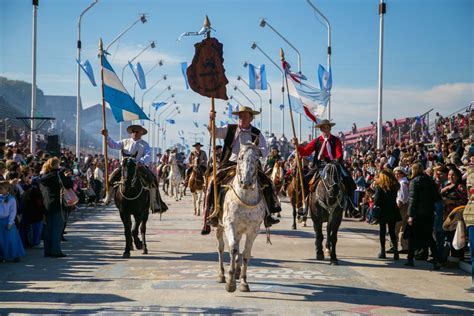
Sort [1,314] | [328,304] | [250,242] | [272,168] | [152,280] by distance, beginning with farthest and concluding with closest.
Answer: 1. [272,168]
2. [152,280]
3. [250,242]
4. [328,304]
5. [1,314]

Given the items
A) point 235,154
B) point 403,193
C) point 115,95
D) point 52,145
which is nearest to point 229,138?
point 235,154

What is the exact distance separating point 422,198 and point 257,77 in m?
39.0

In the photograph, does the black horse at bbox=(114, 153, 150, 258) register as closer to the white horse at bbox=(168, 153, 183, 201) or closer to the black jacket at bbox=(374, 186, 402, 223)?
the black jacket at bbox=(374, 186, 402, 223)

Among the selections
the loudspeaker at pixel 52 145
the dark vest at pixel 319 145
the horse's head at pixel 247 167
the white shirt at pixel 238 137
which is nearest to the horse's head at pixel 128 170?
the white shirt at pixel 238 137

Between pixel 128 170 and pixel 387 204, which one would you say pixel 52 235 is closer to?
pixel 128 170

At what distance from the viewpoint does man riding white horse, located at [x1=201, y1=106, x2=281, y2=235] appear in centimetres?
1180

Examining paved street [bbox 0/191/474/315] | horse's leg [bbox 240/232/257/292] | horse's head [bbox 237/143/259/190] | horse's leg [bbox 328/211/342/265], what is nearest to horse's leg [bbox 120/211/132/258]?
paved street [bbox 0/191/474/315]

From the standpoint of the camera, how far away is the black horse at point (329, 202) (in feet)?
48.6

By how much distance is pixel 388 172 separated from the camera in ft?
51.9

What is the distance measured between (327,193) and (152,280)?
4848 millimetres

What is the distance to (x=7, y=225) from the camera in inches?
558

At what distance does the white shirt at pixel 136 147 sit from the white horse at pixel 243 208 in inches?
204

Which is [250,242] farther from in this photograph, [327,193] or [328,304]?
[327,193]

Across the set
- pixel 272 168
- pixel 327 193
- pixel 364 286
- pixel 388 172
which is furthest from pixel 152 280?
pixel 272 168
